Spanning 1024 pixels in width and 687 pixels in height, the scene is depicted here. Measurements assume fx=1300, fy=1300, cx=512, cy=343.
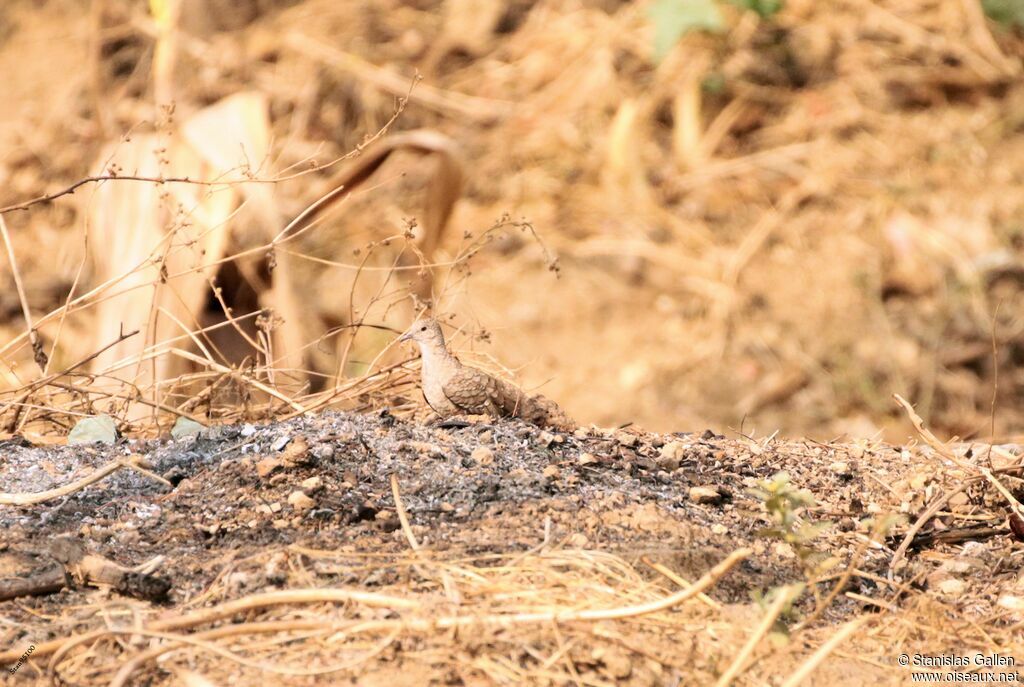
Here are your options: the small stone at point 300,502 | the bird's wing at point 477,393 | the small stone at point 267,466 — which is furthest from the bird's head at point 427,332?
the small stone at point 300,502

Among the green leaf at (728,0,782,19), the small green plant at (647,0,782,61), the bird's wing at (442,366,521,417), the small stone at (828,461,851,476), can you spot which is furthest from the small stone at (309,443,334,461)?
the green leaf at (728,0,782,19)

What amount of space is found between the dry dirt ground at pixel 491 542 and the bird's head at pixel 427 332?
345mm

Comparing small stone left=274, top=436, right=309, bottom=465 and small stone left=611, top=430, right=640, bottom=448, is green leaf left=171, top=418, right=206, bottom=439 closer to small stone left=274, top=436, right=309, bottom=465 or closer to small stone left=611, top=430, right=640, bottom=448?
small stone left=274, top=436, right=309, bottom=465

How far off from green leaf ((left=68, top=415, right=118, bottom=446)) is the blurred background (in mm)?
3524

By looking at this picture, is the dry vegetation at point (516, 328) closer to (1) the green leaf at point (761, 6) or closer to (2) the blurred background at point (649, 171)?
(2) the blurred background at point (649, 171)

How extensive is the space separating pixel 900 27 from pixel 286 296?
5481mm

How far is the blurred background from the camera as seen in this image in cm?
793

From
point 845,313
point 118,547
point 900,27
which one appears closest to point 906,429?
point 845,313

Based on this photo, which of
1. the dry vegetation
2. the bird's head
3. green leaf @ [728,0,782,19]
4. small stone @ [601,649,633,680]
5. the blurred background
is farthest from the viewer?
green leaf @ [728,0,782,19]

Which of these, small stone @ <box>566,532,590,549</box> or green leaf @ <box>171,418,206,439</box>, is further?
green leaf @ <box>171,418,206,439</box>

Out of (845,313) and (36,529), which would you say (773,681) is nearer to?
(36,529)

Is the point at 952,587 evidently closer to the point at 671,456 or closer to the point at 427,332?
the point at 671,456

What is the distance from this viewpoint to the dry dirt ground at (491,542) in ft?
8.44

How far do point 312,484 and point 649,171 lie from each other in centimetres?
640
